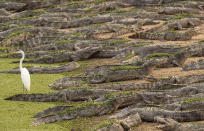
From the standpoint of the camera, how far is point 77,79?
1358 cm

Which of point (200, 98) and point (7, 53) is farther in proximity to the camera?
point (7, 53)

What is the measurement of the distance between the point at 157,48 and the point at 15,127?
31.7 ft

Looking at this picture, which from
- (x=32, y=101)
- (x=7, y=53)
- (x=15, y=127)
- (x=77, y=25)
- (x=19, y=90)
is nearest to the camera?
(x=15, y=127)

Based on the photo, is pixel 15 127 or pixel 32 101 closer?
pixel 15 127

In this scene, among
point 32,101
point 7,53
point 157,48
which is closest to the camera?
point 32,101

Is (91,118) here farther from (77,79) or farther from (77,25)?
(77,25)

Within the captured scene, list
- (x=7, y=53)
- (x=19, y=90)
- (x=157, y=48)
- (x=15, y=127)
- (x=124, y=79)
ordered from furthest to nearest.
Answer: (x=7, y=53), (x=157, y=48), (x=124, y=79), (x=19, y=90), (x=15, y=127)

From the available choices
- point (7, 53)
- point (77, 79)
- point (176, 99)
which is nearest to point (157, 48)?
point (77, 79)

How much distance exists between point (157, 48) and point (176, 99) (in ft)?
25.4

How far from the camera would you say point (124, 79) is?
14.0 metres

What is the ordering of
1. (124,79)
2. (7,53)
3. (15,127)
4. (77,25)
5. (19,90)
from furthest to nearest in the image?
(77,25) < (7,53) < (124,79) < (19,90) < (15,127)

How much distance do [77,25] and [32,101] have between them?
14.2 m

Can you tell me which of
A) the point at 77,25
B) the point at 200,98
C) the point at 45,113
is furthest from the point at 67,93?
the point at 77,25

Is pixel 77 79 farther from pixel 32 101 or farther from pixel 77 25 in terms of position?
pixel 77 25
